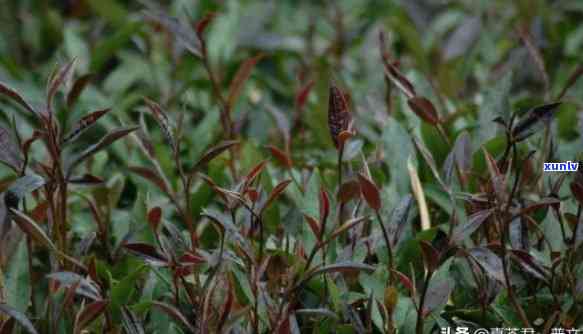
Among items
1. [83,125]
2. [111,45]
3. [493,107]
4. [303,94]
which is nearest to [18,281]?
[83,125]

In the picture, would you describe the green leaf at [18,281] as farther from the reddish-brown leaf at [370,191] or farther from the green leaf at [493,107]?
the green leaf at [493,107]

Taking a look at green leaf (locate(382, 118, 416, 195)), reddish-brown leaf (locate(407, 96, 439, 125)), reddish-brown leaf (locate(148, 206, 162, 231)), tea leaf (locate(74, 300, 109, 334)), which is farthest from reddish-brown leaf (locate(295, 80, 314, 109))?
tea leaf (locate(74, 300, 109, 334))

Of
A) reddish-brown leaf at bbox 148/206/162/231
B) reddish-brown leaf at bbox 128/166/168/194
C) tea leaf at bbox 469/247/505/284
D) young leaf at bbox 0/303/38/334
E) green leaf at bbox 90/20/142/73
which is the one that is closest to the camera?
young leaf at bbox 0/303/38/334

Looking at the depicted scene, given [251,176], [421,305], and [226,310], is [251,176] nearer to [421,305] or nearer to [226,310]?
[226,310]

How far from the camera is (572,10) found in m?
3.49

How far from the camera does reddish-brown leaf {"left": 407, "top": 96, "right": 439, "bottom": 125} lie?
6.35 feet

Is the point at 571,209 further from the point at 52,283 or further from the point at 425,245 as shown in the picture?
the point at 52,283

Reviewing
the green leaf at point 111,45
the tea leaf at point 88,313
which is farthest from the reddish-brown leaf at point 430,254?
the green leaf at point 111,45

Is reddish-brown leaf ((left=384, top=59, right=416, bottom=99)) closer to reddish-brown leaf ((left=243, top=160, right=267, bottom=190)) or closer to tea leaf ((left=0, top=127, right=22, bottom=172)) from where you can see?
reddish-brown leaf ((left=243, top=160, right=267, bottom=190))

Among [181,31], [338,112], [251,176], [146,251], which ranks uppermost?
[181,31]

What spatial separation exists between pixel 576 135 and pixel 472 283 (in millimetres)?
931

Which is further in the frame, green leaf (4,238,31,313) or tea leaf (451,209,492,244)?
green leaf (4,238,31,313)

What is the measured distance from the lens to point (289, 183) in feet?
5.82

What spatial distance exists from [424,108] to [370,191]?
0.38 meters
